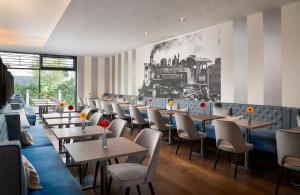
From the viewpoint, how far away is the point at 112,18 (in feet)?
16.9

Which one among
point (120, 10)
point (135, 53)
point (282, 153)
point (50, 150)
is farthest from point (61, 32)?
Answer: point (282, 153)

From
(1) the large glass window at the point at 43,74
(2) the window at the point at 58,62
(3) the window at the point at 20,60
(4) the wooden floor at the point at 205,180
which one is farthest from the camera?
(2) the window at the point at 58,62

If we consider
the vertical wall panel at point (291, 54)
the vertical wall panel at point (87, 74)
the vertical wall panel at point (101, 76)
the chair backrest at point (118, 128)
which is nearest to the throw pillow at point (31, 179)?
the chair backrest at point (118, 128)

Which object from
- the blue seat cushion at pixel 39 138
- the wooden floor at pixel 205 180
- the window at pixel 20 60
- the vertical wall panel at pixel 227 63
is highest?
the window at pixel 20 60

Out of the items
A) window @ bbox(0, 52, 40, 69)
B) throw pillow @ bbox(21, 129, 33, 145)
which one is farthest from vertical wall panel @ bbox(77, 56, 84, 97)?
throw pillow @ bbox(21, 129, 33, 145)

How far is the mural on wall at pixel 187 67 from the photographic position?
19.1 ft

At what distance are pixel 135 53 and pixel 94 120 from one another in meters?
5.49

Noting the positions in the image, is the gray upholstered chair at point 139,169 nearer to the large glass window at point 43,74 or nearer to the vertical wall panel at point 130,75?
the vertical wall panel at point 130,75

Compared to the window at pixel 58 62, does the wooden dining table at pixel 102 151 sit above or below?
below

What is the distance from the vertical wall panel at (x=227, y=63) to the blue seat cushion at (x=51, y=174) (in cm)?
403

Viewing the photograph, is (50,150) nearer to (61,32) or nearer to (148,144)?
(148,144)

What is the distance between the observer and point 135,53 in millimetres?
9195

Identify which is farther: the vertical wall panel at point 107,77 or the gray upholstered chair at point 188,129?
the vertical wall panel at point 107,77

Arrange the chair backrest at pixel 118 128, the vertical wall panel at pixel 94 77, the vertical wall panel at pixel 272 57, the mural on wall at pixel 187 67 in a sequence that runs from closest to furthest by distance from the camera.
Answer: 1. the chair backrest at pixel 118 128
2. the vertical wall panel at pixel 272 57
3. the mural on wall at pixel 187 67
4. the vertical wall panel at pixel 94 77
